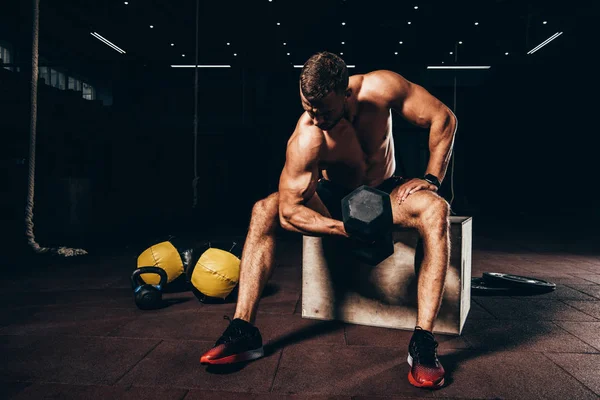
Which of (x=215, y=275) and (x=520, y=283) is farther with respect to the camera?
(x=520, y=283)

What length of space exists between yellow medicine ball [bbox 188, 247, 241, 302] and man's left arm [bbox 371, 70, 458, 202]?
1.09m

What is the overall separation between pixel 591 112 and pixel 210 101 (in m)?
9.04

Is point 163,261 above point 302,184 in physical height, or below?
below

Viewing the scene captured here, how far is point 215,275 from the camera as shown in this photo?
2027 mm

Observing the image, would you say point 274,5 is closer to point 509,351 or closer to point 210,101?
point 210,101

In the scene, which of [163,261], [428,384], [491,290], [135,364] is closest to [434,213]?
[428,384]

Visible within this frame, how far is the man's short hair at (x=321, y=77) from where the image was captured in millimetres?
1336

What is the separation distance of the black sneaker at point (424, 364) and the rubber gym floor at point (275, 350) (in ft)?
0.09

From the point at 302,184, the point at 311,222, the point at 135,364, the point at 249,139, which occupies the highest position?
the point at 249,139

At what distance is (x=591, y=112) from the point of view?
817 centimetres

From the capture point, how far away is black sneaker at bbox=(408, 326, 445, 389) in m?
1.18

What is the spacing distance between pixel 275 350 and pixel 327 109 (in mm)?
915

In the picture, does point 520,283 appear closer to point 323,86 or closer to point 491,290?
point 491,290

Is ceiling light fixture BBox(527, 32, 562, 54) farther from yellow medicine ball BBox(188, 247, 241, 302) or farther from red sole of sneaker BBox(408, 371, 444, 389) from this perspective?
red sole of sneaker BBox(408, 371, 444, 389)
